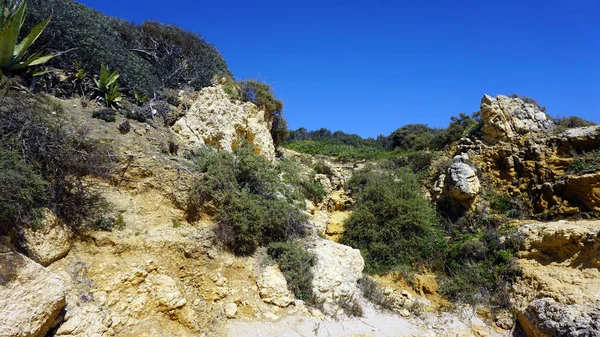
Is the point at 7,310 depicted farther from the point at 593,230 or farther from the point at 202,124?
the point at 593,230

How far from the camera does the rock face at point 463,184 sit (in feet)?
39.6

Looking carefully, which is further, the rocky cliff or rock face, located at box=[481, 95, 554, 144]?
rock face, located at box=[481, 95, 554, 144]

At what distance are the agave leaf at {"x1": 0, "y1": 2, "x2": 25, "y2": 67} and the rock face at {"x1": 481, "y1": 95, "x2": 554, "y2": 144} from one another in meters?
15.4

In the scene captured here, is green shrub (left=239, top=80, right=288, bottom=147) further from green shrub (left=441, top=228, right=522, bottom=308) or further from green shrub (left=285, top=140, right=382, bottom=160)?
green shrub (left=441, top=228, right=522, bottom=308)

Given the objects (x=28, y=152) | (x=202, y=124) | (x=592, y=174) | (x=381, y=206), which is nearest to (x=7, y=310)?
(x=28, y=152)

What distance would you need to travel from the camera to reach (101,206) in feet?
21.5

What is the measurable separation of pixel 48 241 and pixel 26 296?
1.26m

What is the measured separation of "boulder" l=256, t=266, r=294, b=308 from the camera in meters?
7.23

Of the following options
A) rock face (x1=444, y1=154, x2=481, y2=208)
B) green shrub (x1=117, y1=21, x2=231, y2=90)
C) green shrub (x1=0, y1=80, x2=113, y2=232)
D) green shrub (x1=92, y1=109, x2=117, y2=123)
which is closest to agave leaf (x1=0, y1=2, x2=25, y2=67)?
green shrub (x1=0, y1=80, x2=113, y2=232)

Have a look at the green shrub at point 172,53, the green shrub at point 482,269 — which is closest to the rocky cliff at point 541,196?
the green shrub at point 482,269

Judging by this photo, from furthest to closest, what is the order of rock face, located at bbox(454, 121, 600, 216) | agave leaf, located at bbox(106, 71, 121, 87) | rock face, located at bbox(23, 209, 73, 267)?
1. rock face, located at bbox(454, 121, 600, 216)
2. agave leaf, located at bbox(106, 71, 121, 87)
3. rock face, located at bbox(23, 209, 73, 267)

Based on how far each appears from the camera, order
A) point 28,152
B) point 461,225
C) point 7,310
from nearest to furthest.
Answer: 1. point 7,310
2. point 28,152
3. point 461,225

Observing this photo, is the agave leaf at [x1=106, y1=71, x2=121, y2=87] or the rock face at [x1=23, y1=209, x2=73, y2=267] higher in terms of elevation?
the agave leaf at [x1=106, y1=71, x2=121, y2=87]

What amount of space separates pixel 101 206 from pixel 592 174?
13.4 metres
